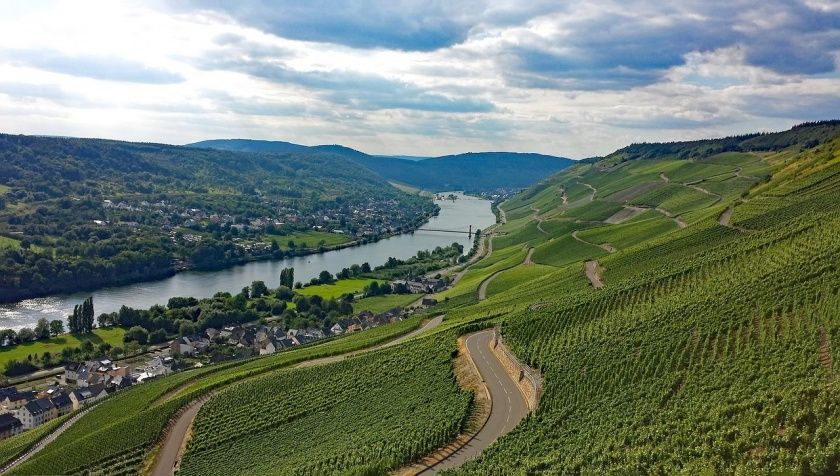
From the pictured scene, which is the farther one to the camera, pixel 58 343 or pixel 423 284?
pixel 423 284

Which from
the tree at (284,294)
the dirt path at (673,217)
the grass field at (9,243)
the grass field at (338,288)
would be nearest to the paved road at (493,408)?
the dirt path at (673,217)

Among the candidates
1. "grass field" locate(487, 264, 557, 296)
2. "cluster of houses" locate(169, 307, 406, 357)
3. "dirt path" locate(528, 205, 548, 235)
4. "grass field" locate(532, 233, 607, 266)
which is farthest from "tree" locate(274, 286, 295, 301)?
"dirt path" locate(528, 205, 548, 235)

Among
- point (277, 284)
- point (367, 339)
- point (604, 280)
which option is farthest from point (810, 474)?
point (277, 284)

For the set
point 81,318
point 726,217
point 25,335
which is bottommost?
point 25,335

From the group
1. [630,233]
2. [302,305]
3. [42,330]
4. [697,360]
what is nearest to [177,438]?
[697,360]

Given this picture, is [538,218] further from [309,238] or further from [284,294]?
[284,294]

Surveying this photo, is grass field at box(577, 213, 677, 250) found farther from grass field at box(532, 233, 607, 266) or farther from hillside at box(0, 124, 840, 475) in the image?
hillside at box(0, 124, 840, 475)
